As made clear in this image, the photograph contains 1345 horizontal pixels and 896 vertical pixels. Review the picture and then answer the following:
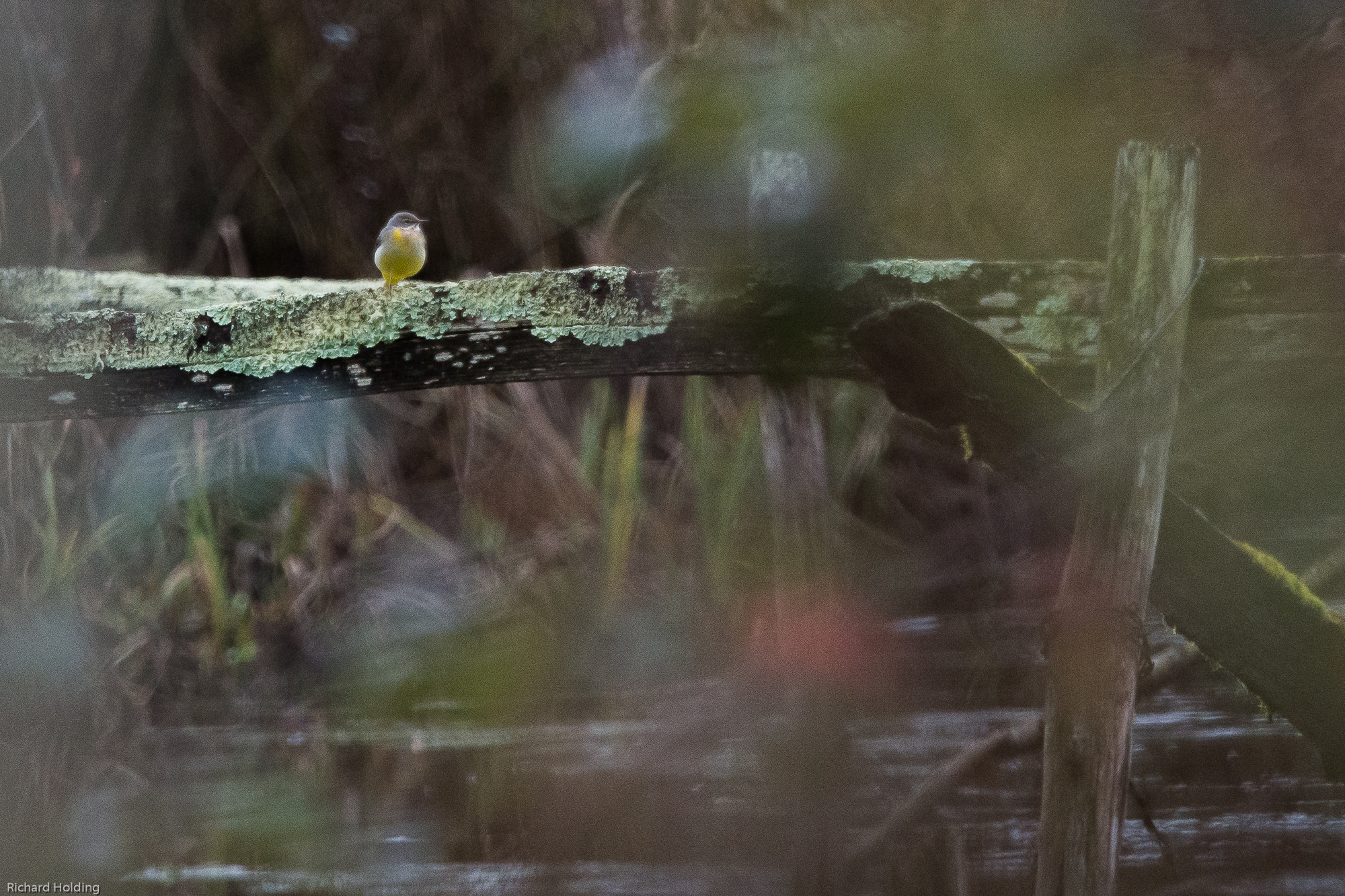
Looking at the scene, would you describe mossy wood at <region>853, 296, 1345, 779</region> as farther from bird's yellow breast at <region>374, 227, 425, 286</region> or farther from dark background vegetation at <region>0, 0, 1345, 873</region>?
bird's yellow breast at <region>374, 227, 425, 286</region>

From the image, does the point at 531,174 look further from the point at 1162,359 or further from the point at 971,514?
the point at 1162,359

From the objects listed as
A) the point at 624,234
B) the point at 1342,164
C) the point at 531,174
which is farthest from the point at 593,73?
the point at 1342,164

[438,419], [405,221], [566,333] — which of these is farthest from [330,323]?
[438,419]

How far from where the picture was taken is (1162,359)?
868 millimetres

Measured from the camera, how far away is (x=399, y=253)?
4.61 feet

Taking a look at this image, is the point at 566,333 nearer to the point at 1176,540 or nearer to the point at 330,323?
the point at 330,323

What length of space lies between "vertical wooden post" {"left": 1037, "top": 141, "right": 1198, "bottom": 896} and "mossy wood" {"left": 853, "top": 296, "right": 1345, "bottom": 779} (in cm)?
3

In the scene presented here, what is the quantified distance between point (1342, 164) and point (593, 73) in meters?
2.40

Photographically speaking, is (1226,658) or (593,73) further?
(593,73)

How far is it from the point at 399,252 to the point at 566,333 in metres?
0.47

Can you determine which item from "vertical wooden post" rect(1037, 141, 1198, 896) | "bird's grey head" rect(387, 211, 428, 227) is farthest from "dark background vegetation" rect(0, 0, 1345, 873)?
"bird's grey head" rect(387, 211, 428, 227)

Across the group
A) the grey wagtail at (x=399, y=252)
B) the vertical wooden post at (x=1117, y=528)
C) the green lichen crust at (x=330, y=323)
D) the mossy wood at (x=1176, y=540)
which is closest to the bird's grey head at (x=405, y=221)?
the grey wagtail at (x=399, y=252)

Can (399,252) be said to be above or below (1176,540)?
above

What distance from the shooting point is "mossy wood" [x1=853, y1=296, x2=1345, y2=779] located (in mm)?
794
